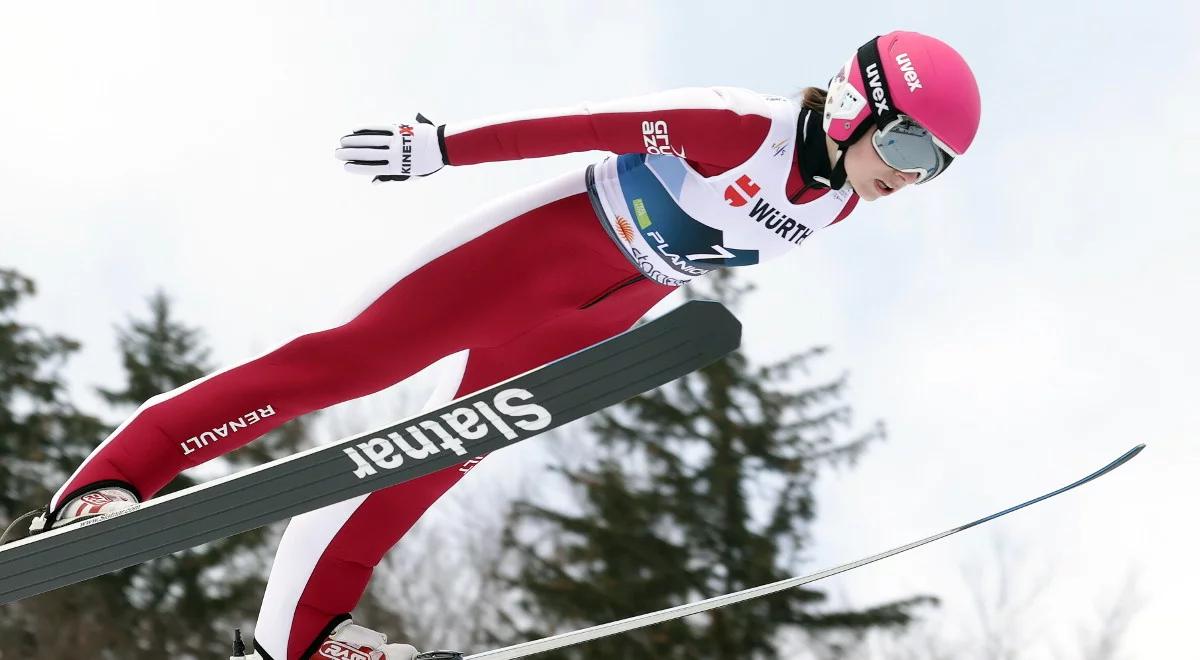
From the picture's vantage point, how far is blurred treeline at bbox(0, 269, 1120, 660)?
992cm

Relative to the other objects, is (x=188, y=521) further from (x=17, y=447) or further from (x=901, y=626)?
(x=17, y=447)

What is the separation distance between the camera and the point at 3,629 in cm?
1084

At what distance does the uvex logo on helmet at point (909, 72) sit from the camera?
261 centimetres

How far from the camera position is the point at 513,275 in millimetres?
2832

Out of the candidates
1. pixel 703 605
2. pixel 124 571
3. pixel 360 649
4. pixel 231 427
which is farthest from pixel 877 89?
pixel 124 571

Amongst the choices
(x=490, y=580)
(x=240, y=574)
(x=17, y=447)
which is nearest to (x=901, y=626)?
(x=490, y=580)

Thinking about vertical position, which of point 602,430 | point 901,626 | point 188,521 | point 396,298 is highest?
point 602,430

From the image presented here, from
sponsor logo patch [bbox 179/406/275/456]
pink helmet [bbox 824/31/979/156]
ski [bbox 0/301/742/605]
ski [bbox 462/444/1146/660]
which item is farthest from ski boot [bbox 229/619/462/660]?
A: pink helmet [bbox 824/31/979/156]

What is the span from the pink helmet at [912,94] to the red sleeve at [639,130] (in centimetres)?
18

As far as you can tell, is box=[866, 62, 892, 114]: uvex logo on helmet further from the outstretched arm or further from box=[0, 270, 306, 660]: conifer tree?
box=[0, 270, 306, 660]: conifer tree

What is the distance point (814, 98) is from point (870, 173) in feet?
0.85

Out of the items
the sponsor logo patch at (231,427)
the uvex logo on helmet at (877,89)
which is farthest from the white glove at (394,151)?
the uvex logo on helmet at (877,89)

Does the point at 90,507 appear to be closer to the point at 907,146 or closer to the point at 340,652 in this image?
the point at 340,652

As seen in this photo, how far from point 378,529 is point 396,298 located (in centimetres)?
60
